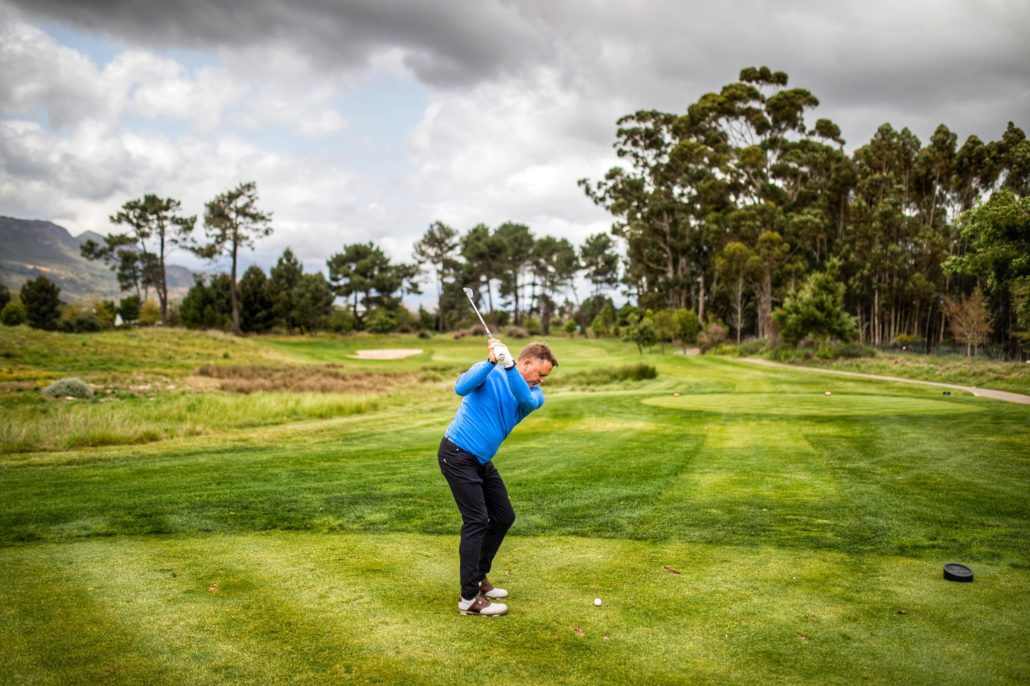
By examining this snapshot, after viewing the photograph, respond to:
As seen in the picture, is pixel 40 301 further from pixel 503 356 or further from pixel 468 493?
pixel 503 356

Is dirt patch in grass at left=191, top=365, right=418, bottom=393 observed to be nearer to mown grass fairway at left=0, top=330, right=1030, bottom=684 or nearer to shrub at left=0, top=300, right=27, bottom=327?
mown grass fairway at left=0, top=330, right=1030, bottom=684

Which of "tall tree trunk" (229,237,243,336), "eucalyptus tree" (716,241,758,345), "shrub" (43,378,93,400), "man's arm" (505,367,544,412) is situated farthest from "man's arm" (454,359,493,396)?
"tall tree trunk" (229,237,243,336)

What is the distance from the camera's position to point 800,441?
533 inches

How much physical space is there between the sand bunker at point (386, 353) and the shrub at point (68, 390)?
31663mm

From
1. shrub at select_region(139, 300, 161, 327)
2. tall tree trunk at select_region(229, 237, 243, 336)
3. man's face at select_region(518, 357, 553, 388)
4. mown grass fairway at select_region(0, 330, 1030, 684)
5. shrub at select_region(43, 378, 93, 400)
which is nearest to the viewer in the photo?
mown grass fairway at select_region(0, 330, 1030, 684)

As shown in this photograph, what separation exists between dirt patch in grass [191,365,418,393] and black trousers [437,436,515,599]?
25822 mm

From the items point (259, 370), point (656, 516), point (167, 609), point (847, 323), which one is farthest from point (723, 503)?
point (847, 323)

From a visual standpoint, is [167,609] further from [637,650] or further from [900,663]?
[900,663]

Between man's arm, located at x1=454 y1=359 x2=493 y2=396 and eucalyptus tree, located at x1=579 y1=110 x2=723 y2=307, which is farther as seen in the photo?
eucalyptus tree, located at x1=579 y1=110 x2=723 y2=307

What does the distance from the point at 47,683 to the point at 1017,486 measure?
454 inches

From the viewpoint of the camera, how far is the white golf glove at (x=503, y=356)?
514 centimetres

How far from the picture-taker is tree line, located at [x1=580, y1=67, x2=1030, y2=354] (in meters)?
55.2

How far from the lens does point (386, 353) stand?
197ft

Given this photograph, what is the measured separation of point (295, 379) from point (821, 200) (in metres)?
50.3
